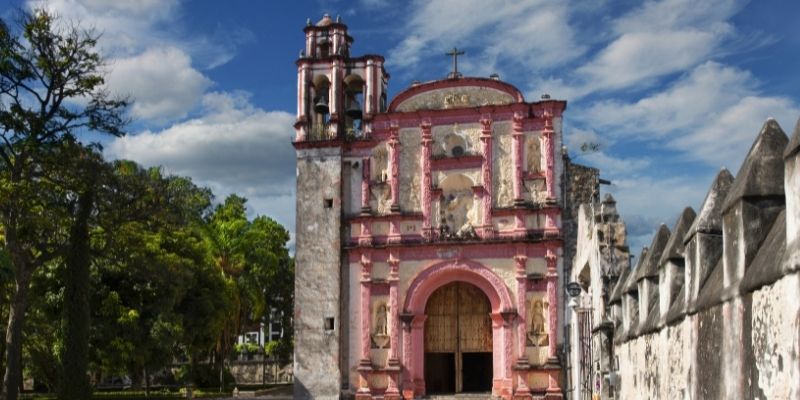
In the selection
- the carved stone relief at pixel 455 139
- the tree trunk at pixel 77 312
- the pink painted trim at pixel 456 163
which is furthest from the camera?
the carved stone relief at pixel 455 139

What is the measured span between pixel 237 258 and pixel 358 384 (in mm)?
13299

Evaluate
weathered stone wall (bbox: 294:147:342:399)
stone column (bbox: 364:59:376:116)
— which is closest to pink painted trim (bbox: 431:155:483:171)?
stone column (bbox: 364:59:376:116)

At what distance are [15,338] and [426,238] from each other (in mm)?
11752

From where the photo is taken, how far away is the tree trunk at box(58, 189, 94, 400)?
21.0 metres

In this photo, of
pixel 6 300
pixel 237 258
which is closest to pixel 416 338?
pixel 6 300

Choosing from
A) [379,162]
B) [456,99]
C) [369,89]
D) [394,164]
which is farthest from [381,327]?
[369,89]

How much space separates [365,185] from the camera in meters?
28.0

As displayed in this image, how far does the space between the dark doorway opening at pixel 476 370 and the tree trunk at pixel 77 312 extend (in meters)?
12.9

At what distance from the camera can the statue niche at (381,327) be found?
27.1 m

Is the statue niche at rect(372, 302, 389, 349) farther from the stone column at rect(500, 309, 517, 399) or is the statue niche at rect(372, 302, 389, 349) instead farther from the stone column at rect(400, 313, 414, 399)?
the stone column at rect(500, 309, 517, 399)

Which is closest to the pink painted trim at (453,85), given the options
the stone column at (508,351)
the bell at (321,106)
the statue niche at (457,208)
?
the bell at (321,106)

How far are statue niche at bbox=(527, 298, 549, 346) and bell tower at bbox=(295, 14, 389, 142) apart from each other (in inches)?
292

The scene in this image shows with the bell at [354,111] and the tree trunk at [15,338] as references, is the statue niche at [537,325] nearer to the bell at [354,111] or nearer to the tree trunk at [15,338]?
the bell at [354,111]

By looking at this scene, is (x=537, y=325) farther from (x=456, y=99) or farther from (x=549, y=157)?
(x=456, y=99)
